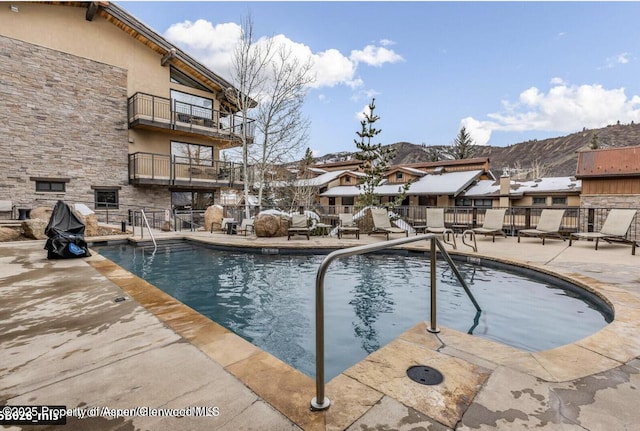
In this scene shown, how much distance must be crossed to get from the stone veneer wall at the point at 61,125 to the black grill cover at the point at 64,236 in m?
7.97

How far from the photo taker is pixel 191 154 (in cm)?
1616

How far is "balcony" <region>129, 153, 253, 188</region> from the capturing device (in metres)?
13.9

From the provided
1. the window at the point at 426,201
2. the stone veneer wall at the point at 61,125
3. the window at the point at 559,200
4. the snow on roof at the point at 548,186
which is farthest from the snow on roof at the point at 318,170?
the window at the point at 559,200

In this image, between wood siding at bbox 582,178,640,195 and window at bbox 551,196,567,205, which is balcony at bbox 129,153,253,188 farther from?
window at bbox 551,196,567,205

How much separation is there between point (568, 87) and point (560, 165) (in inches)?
877

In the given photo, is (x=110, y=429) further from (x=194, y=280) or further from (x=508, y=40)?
(x=508, y=40)

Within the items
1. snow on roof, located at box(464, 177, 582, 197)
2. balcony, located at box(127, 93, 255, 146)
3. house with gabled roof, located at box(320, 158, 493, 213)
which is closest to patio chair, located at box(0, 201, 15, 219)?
balcony, located at box(127, 93, 255, 146)

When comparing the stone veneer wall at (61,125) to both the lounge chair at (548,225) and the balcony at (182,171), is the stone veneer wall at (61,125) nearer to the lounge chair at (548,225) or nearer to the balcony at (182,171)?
the balcony at (182,171)

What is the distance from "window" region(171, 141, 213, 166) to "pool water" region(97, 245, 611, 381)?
9.41 m

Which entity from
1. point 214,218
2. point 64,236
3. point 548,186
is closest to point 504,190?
point 548,186

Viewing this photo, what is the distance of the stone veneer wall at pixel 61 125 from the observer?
11.4m

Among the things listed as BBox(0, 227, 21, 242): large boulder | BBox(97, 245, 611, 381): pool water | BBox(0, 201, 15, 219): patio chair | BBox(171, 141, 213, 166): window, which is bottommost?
BBox(97, 245, 611, 381): pool water

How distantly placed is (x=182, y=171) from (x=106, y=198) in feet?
11.5

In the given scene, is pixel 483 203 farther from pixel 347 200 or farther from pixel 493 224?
pixel 493 224
